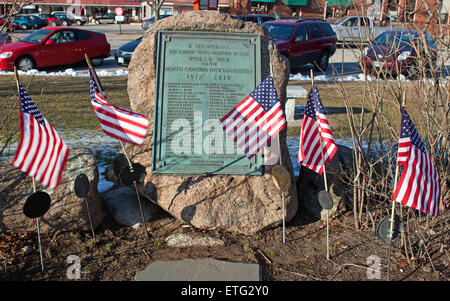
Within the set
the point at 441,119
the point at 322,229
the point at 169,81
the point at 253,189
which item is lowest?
the point at 322,229

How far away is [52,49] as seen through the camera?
14.8 metres

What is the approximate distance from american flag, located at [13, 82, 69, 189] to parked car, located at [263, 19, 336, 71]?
11970 mm

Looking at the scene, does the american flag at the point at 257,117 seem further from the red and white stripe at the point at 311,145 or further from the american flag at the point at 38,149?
the american flag at the point at 38,149

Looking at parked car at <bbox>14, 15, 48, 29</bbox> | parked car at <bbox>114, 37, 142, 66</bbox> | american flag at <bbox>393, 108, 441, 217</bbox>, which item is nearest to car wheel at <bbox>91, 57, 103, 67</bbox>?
parked car at <bbox>114, 37, 142, 66</bbox>

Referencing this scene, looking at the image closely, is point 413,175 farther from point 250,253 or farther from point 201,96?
point 201,96

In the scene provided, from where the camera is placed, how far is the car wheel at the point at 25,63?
14.1m

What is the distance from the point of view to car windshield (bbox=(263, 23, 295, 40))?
15.8 metres

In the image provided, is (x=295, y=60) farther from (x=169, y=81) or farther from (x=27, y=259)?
(x=27, y=259)

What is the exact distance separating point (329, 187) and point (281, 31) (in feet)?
38.6

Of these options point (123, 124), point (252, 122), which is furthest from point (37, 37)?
point (252, 122)

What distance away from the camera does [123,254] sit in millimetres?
4453

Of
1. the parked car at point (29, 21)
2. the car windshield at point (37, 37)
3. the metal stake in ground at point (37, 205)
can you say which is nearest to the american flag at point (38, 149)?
the metal stake in ground at point (37, 205)

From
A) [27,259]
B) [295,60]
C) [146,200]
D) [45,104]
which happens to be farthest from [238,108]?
[295,60]

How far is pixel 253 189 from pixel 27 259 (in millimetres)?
2406
